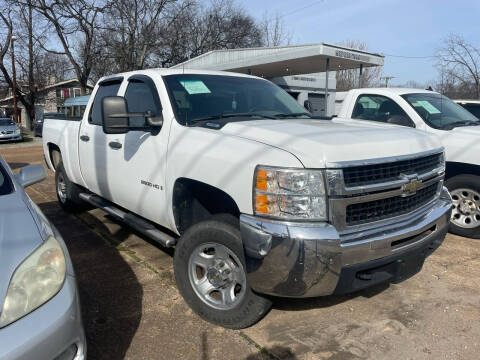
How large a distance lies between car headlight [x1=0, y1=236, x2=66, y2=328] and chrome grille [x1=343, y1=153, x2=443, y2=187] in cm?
170

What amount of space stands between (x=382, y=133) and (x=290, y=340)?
1.62m

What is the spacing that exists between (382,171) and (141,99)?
237cm

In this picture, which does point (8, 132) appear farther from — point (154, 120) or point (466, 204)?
point (466, 204)

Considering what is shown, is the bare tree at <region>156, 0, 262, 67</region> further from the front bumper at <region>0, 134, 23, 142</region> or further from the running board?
the running board

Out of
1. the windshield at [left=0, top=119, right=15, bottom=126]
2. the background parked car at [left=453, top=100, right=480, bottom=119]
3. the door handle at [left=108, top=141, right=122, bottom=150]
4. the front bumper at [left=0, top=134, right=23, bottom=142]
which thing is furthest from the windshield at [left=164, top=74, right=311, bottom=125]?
Result: the windshield at [left=0, top=119, right=15, bottom=126]

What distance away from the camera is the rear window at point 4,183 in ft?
8.33

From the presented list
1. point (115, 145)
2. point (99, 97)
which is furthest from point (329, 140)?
point (99, 97)

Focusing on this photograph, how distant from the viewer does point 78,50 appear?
3206cm

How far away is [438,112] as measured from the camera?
18.0 ft

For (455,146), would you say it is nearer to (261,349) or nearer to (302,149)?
(302,149)

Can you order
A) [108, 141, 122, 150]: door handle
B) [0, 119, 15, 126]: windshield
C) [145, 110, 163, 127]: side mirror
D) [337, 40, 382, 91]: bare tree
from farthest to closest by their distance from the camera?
[337, 40, 382, 91]: bare tree < [0, 119, 15, 126]: windshield < [108, 141, 122, 150]: door handle < [145, 110, 163, 127]: side mirror

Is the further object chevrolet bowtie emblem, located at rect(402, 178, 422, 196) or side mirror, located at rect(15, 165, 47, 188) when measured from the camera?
side mirror, located at rect(15, 165, 47, 188)

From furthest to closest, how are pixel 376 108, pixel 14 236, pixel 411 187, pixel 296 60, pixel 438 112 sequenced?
pixel 296 60 → pixel 376 108 → pixel 438 112 → pixel 411 187 → pixel 14 236

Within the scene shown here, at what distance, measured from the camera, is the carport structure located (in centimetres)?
1372
